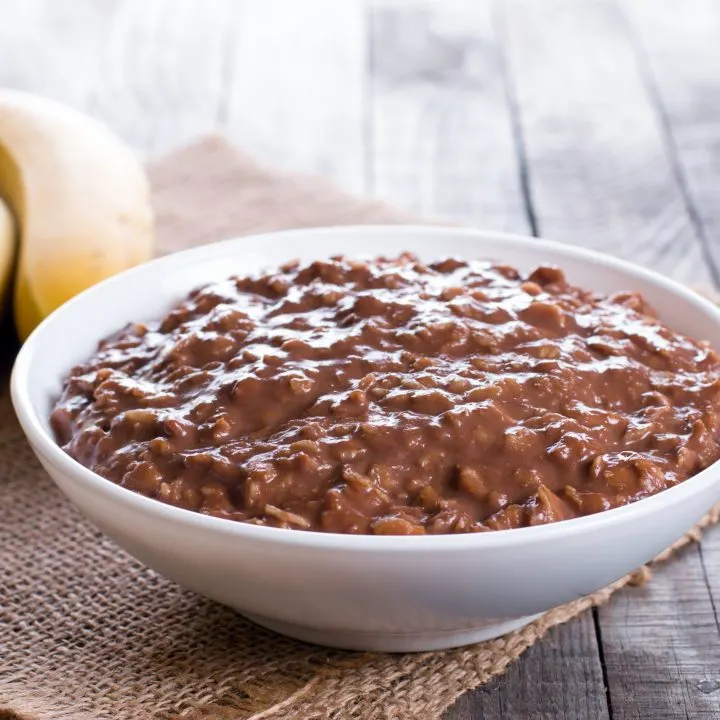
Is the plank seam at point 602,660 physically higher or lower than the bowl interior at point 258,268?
lower

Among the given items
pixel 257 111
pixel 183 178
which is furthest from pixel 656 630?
pixel 257 111

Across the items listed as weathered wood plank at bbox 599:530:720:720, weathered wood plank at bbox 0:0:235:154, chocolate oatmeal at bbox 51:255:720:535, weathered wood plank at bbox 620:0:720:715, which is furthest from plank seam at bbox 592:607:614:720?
weathered wood plank at bbox 0:0:235:154

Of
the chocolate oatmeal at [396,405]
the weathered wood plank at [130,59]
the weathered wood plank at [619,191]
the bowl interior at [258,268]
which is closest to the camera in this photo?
the chocolate oatmeal at [396,405]

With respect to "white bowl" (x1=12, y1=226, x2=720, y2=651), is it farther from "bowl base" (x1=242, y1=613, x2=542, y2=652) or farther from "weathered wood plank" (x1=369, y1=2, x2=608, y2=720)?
"weathered wood plank" (x1=369, y1=2, x2=608, y2=720)

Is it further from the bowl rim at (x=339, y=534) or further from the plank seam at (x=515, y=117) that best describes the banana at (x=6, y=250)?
the plank seam at (x=515, y=117)

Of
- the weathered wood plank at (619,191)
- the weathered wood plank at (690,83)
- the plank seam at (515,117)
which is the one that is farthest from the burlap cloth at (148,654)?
the weathered wood plank at (690,83)

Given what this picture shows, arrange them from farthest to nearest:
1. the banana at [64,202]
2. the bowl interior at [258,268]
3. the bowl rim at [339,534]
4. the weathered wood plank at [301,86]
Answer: the weathered wood plank at [301,86], the banana at [64,202], the bowl interior at [258,268], the bowl rim at [339,534]

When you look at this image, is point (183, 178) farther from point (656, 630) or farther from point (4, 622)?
point (656, 630)

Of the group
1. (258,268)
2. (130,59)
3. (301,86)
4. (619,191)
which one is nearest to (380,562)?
(258,268)

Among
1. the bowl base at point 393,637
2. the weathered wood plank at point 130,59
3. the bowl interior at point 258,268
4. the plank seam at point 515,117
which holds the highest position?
the bowl interior at point 258,268
